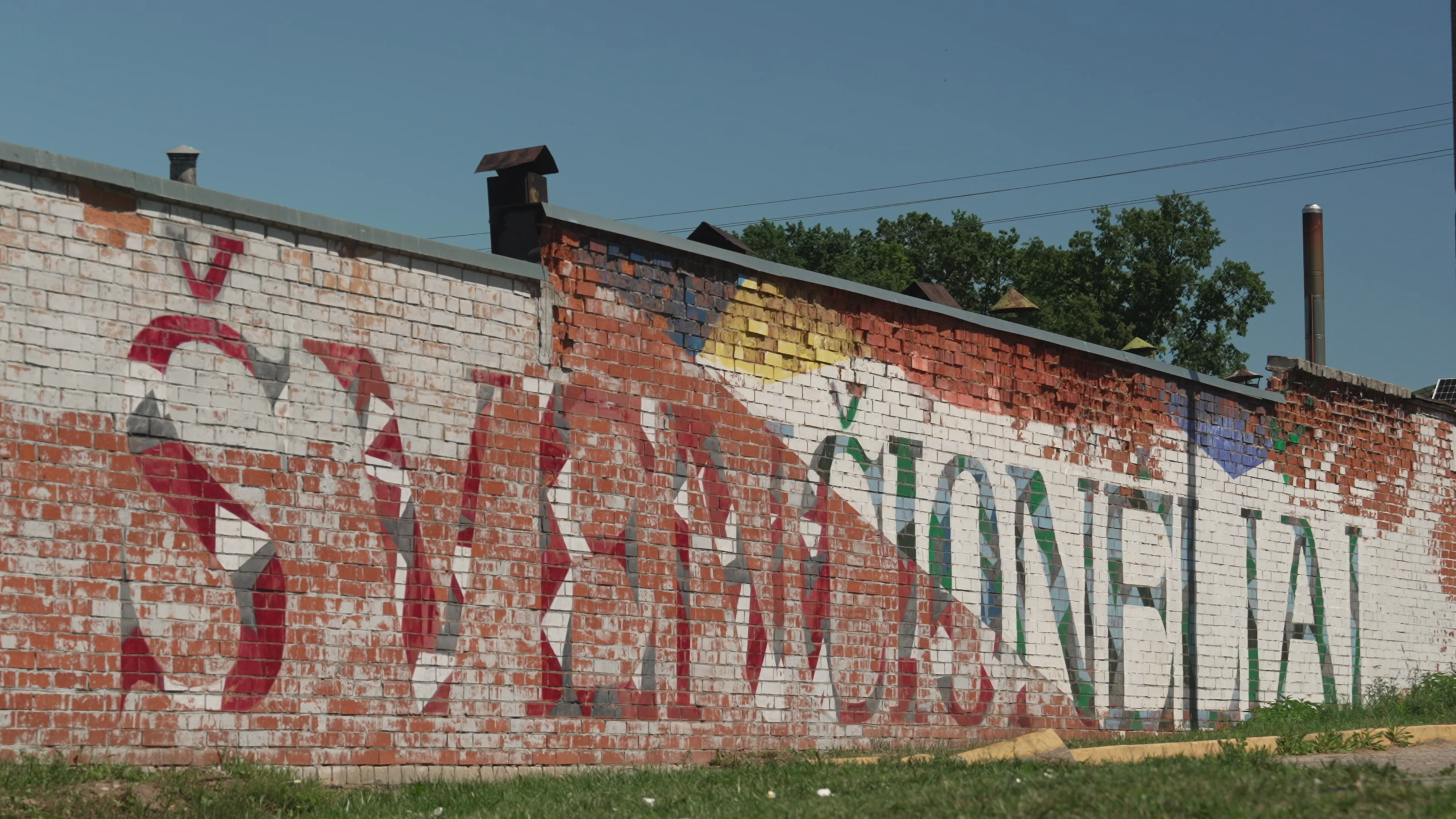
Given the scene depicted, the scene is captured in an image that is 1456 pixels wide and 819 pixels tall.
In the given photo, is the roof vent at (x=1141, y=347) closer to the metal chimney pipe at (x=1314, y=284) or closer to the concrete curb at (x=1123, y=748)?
the metal chimney pipe at (x=1314, y=284)

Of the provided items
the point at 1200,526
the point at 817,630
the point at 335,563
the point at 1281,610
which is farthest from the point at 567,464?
the point at 1281,610

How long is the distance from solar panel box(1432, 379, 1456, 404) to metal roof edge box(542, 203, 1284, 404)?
45.0 ft

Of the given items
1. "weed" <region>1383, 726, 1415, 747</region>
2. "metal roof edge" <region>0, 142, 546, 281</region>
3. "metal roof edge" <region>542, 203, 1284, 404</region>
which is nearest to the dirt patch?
"weed" <region>1383, 726, 1415, 747</region>

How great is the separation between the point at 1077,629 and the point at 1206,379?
401cm

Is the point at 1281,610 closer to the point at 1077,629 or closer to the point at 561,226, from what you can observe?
the point at 1077,629

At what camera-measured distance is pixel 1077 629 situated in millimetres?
16281

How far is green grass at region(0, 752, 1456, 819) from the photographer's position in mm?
7582

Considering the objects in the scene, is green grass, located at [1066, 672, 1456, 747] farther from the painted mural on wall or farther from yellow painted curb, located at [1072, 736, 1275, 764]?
yellow painted curb, located at [1072, 736, 1275, 764]

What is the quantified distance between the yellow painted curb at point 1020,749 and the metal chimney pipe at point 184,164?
7.14m

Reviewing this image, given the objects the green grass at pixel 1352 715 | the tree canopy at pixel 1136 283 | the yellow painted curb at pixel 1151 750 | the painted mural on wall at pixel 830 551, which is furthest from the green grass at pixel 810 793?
the tree canopy at pixel 1136 283

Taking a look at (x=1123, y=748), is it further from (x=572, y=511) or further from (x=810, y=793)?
(x=572, y=511)

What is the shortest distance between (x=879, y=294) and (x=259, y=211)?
21.3ft

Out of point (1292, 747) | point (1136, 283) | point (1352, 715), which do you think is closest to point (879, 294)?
point (1292, 747)

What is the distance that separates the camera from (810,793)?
940cm
